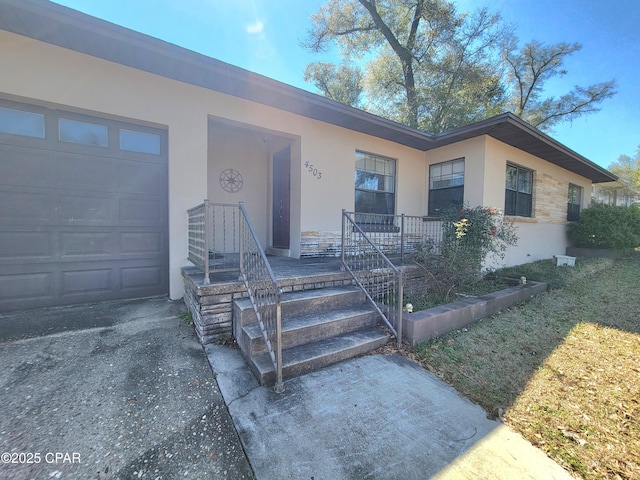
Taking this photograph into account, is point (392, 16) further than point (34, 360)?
Yes

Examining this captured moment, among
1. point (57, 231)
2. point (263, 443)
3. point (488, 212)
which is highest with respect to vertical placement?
point (488, 212)

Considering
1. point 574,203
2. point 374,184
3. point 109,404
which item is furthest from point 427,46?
point 109,404

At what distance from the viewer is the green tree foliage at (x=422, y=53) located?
973 centimetres

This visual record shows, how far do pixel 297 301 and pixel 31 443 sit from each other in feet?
6.76

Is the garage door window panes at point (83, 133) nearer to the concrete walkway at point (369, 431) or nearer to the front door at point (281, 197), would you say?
the front door at point (281, 197)

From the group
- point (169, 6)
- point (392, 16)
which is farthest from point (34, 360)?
point (392, 16)

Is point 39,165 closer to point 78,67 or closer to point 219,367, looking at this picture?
point 78,67

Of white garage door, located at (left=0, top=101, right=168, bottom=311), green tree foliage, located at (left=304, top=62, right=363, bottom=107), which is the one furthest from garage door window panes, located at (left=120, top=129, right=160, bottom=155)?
green tree foliage, located at (left=304, top=62, right=363, bottom=107)

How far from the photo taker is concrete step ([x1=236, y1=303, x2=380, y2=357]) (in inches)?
95.7

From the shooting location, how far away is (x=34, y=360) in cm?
237

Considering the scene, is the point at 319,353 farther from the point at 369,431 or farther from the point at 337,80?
the point at 337,80

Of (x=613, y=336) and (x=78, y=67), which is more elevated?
(x=78, y=67)

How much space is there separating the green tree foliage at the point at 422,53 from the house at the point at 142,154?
508cm

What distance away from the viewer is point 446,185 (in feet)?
21.4
